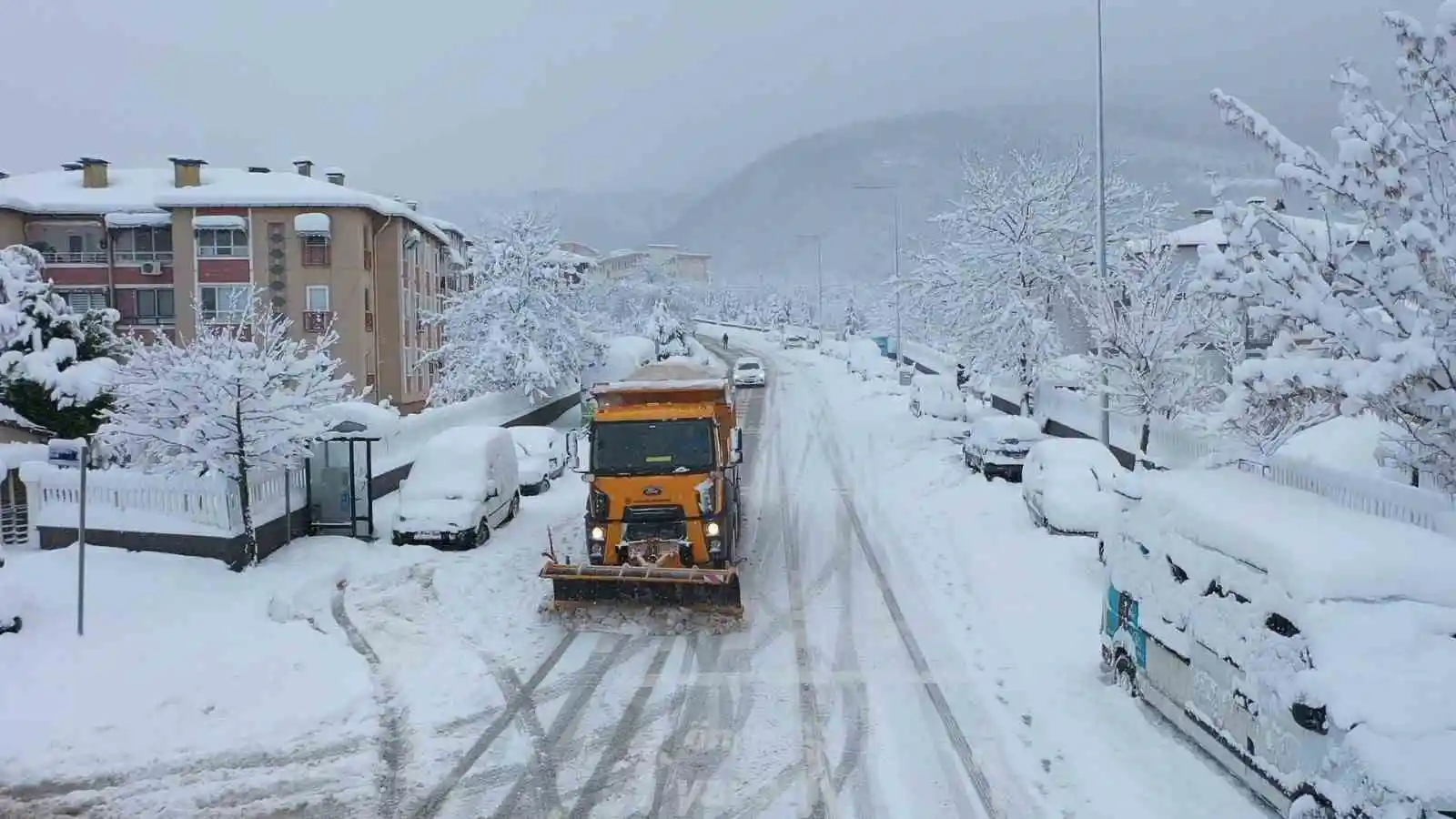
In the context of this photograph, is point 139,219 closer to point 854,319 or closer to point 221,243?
point 221,243

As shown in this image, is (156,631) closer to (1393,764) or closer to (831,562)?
(831,562)

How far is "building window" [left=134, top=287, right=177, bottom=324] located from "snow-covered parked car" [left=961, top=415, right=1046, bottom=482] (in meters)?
37.2

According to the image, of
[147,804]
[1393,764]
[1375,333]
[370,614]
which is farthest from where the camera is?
[370,614]

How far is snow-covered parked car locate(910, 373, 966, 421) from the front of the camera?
39.3m

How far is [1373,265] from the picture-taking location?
27.6 feet

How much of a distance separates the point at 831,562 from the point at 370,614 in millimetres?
7355

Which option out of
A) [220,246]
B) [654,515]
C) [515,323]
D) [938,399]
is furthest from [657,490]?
[220,246]

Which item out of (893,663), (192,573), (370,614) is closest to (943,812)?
(893,663)

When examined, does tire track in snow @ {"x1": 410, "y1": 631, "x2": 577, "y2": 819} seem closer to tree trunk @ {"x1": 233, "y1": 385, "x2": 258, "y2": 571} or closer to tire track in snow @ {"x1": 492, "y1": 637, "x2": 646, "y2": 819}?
tire track in snow @ {"x1": 492, "y1": 637, "x2": 646, "y2": 819}

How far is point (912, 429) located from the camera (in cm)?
3850

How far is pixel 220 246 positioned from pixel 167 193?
2.87 metres

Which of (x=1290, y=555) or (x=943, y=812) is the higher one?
(x=1290, y=555)

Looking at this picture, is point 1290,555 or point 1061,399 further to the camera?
point 1061,399

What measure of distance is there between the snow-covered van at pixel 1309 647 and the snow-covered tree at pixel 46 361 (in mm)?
18379
